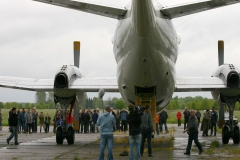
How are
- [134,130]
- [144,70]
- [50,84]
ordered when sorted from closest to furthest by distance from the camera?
1. [134,130]
2. [144,70]
3. [50,84]

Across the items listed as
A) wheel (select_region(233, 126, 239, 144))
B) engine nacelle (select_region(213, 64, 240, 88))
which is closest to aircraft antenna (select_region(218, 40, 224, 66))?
engine nacelle (select_region(213, 64, 240, 88))

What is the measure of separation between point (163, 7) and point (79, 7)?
2.68 meters

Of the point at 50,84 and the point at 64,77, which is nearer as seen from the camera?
the point at 64,77

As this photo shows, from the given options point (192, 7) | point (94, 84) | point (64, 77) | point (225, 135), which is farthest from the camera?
point (94, 84)

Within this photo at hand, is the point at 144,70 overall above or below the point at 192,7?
below

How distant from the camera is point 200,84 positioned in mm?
19406

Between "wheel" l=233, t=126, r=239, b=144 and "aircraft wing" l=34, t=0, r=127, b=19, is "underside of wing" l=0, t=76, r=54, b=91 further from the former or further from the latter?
"wheel" l=233, t=126, r=239, b=144

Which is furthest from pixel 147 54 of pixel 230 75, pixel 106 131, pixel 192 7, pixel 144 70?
pixel 230 75

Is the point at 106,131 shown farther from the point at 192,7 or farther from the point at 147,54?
the point at 192,7

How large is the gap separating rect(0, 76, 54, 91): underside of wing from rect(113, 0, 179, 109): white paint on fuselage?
5441 millimetres

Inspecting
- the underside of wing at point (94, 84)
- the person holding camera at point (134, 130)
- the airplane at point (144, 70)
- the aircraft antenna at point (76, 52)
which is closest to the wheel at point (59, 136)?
the airplane at point (144, 70)

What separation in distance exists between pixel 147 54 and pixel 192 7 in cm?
195

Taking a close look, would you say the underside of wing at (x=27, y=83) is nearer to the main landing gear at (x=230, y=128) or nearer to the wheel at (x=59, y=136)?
the wheel at (x=59, y=136)

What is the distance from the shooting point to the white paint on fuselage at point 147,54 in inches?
507
